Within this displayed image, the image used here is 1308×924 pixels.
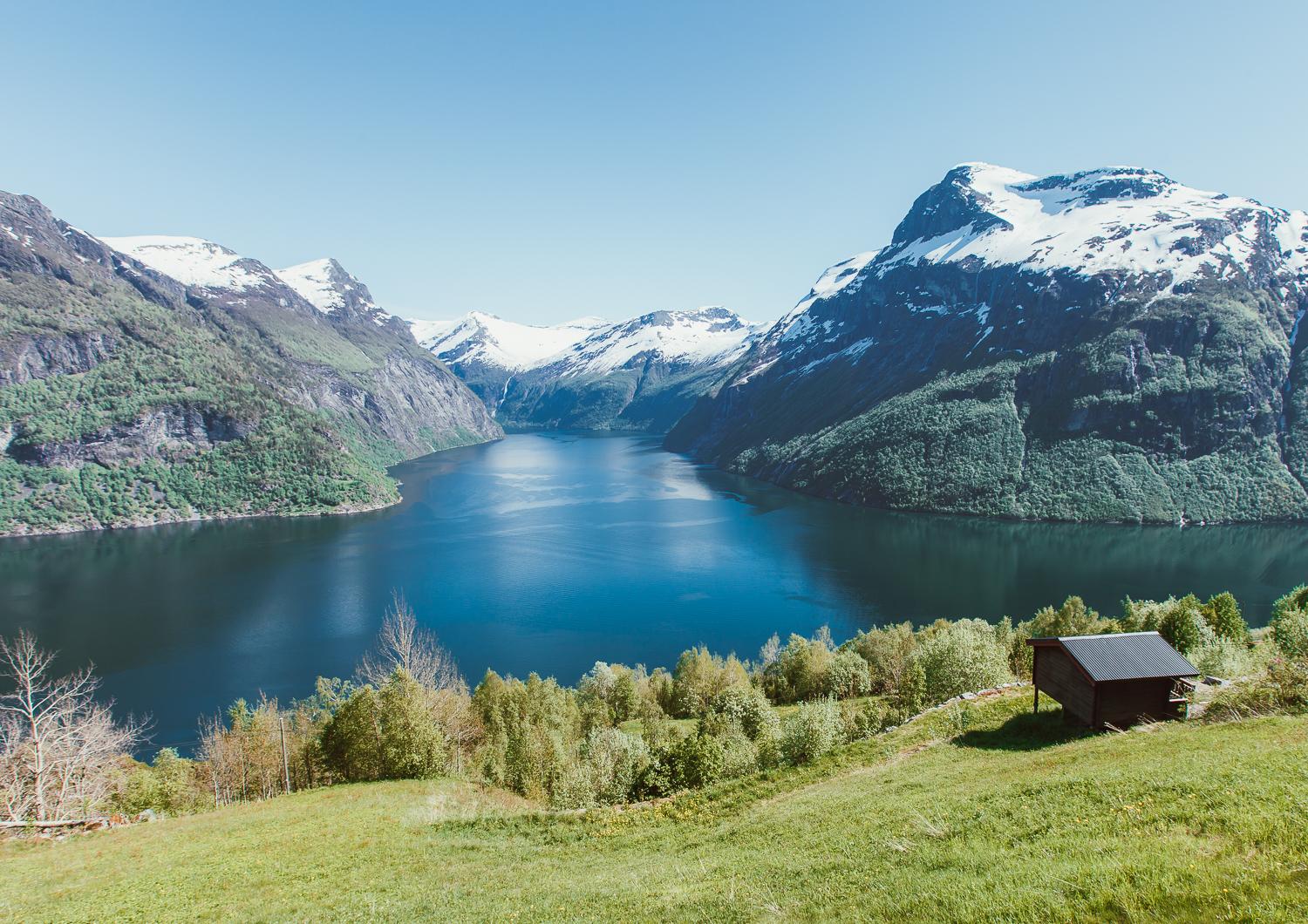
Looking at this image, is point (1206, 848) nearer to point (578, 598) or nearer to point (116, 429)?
point (578, 598)

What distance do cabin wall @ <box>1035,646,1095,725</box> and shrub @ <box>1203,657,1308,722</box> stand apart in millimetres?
3643

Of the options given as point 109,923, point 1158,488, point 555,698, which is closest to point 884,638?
point 555,698

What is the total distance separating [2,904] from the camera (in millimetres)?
16766

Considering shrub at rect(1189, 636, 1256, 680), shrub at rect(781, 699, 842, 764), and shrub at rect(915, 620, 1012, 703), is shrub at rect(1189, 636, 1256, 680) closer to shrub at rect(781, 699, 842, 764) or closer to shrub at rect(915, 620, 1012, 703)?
shrub at rect(915, 620, 1012, 703)

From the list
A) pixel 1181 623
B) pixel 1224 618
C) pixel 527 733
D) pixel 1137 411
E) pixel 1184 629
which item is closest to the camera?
pixel 527 733

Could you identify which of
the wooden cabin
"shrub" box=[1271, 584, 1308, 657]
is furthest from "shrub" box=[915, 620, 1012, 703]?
"shrub" box=[1271, 584, 1308, 657]

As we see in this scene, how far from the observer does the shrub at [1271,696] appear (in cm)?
2142

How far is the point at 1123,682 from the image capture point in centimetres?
2558

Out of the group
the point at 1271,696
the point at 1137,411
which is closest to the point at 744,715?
the point at 1271,696

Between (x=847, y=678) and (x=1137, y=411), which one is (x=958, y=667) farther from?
(x=1137, y=411)

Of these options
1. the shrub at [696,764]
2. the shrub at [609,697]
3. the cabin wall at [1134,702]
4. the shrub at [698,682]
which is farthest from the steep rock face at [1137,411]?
the shrub at [696,764]

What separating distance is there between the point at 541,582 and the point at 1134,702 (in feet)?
285

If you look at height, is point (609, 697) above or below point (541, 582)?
above

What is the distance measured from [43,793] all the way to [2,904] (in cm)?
1580
